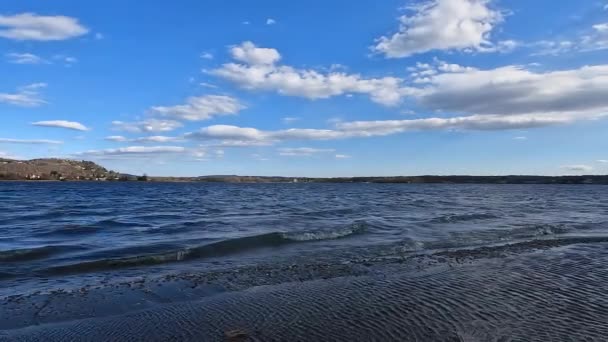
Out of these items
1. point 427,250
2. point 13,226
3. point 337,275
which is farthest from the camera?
point 13,226

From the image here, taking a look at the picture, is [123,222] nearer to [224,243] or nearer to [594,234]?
[224,243]

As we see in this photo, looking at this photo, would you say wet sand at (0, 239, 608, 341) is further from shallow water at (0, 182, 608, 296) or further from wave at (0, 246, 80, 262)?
wave at (0, 246, 80, 262)

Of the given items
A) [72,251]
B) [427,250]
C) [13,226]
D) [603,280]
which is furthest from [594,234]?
[13,226]

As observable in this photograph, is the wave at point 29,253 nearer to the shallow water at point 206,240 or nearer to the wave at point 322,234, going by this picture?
the shallow water at point 206,240

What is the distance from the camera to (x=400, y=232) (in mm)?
23156

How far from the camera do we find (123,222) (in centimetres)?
2852

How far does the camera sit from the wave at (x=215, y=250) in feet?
A: 49.4

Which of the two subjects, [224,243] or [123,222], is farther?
[123,222]

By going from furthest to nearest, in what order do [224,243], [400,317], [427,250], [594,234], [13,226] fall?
1. [13,226]
2. [594,234]
3. [224,243]
4. [427,250]
5. [400,317]

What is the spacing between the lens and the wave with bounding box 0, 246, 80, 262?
16375mm

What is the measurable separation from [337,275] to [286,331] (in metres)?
5.07

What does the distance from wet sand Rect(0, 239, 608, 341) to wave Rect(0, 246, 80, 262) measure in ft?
21.0

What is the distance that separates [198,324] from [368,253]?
9347 millimetres

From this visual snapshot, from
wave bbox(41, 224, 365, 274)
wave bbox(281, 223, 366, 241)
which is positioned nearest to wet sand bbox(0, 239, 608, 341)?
wave bbox(41, 224, 365, 274)
